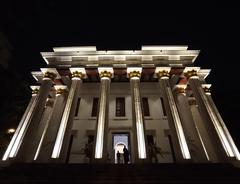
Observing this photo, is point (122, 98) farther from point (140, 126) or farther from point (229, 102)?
point (229, 102)

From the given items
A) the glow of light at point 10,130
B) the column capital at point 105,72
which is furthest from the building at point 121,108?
the glow of light at point 10,130

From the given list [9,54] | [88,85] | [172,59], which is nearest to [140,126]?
[172,59]

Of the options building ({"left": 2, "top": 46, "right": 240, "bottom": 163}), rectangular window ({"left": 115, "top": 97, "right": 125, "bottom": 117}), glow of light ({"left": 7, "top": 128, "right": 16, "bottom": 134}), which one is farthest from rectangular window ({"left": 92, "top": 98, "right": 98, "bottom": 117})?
glow of light ({"left": 7, "top": 128, "right": 16, "bottom": 134})

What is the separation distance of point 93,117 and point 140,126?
7452 mm

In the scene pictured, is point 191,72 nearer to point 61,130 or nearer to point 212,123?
point 212,123

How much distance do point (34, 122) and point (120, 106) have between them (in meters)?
9.60

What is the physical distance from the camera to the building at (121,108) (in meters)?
16.4

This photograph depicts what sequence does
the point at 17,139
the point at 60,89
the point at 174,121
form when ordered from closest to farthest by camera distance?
the point at 17,139
the point at 174,121
the point at 60,89

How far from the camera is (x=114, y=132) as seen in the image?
67.9ft

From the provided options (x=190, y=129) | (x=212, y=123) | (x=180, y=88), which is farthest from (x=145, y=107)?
(x=212, y=123)

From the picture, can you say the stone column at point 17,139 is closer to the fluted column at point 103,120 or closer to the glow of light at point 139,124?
the fluted column at point 103,120

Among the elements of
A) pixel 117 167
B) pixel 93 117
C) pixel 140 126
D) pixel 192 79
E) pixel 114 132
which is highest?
pixel 192 79

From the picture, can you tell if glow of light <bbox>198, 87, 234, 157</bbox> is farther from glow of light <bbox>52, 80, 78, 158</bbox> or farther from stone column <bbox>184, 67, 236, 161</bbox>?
glow of light <bbox>52, 80, 78, 158</bbox>

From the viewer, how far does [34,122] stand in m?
16.4
